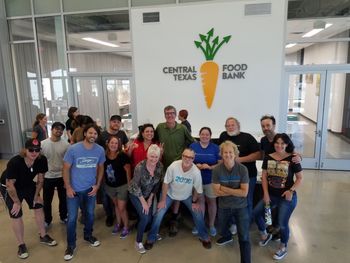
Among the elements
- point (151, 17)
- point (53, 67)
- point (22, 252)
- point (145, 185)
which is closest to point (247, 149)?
point (145, 185)

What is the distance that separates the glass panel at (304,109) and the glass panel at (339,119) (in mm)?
300

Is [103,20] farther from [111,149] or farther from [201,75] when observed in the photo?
[111,149]

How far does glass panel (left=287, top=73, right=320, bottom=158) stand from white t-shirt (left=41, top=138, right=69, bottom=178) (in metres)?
4.88

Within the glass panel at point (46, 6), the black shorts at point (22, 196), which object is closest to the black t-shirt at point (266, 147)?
the black shorts at point (22, 196)

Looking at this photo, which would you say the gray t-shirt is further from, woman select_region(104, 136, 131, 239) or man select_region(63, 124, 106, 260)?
man select_region(63, 124, 106, 260)

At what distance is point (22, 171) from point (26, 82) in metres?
5.27

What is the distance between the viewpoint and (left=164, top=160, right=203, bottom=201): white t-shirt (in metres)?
3.10

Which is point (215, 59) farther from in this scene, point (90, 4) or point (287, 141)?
point (287, 141)

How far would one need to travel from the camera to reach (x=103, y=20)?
662 centimetres

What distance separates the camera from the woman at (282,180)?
2.82 meters

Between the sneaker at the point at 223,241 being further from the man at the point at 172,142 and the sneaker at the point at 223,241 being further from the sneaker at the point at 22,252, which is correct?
the sneaker at the point at 22,252

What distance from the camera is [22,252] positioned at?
123 inches

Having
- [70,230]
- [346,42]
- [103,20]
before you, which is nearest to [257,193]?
[70,230]

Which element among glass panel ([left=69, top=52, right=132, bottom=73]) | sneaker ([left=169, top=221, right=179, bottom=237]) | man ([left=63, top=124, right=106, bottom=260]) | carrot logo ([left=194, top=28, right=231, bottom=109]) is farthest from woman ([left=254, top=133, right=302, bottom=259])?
glass panel ([left=69, top=52, right=132, bottom=73])
